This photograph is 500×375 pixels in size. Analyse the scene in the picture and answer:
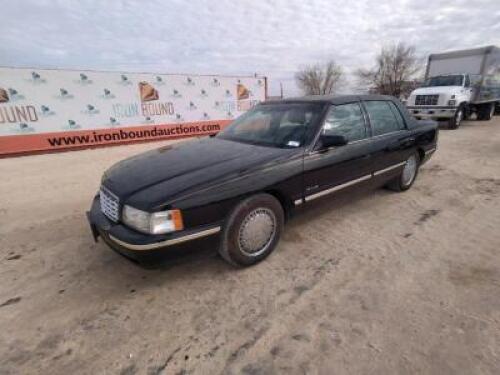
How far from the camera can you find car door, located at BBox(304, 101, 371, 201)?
121 inches

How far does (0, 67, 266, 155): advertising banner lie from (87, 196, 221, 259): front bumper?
30.2 ft

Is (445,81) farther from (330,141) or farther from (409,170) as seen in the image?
(330,141)

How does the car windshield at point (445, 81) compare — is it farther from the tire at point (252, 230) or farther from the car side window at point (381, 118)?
the tire at point (252, 230)

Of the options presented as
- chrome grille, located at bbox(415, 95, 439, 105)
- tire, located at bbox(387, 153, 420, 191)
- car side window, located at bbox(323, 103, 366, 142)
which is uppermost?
car side window, located at bbox(323, 103, 366, 142)

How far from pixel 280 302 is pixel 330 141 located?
5.57ft

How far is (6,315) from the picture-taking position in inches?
89.5

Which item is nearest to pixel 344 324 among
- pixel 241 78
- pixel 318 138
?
pixel 318 138

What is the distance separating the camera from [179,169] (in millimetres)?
2621

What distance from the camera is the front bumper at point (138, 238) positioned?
7.20 feet

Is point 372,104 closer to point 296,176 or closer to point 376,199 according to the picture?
point 376,199

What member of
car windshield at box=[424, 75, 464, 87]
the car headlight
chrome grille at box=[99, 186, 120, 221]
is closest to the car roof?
the car headlight

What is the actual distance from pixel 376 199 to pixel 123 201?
3691mm

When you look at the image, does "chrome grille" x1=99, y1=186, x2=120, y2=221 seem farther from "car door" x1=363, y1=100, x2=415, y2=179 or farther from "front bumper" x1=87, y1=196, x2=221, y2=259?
"car door" x1=363, y1=100, x2=415, y2=179

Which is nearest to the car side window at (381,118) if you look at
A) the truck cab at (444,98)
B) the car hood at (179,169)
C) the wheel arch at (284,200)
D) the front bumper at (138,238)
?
the car hood at (179,169)
